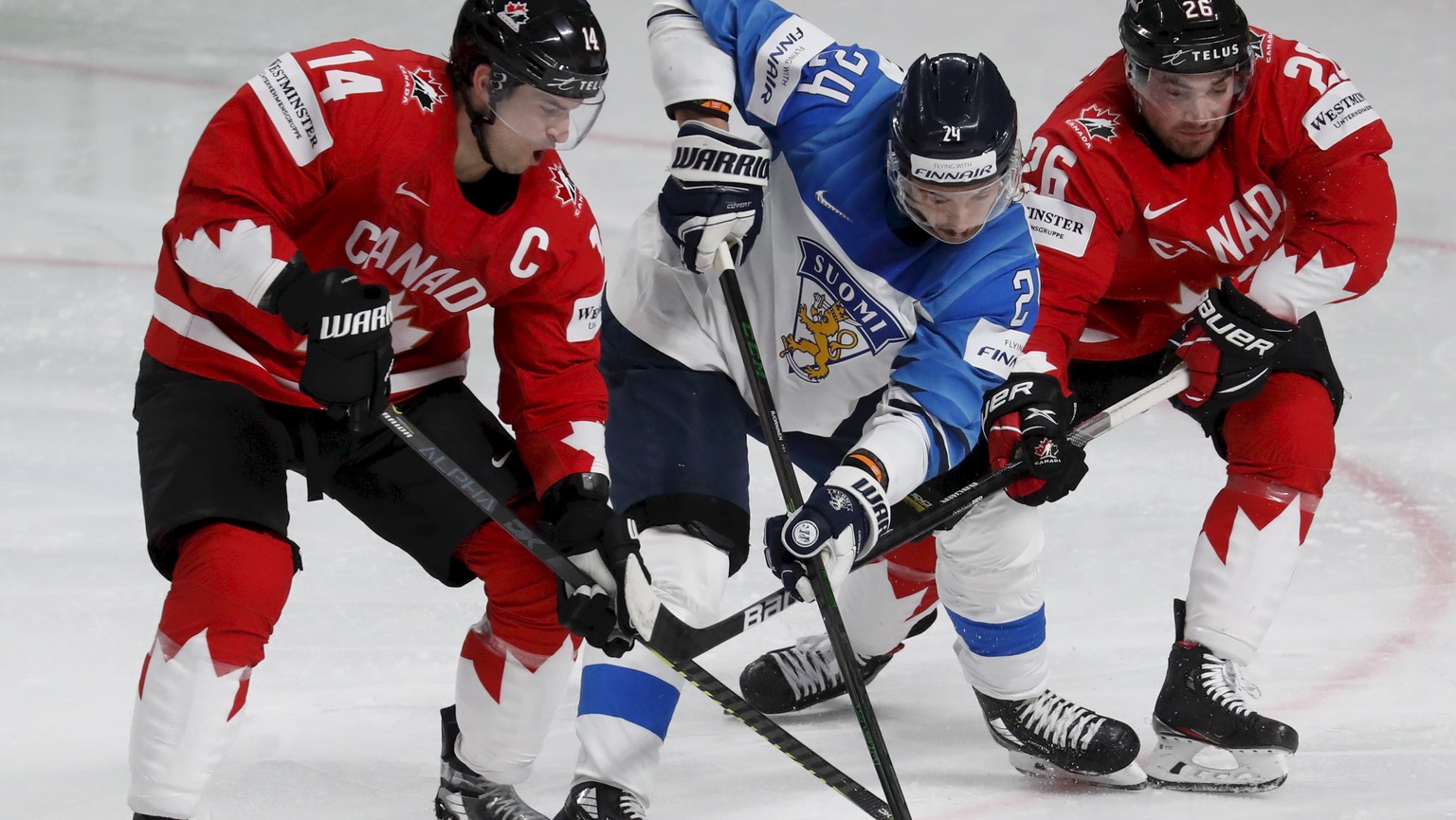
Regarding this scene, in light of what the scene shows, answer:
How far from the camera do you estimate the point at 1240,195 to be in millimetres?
3254

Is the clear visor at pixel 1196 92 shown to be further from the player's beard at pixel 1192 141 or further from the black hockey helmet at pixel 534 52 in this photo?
the black hockey helmet at pixel 534 52

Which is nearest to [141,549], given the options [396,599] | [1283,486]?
[396,599]

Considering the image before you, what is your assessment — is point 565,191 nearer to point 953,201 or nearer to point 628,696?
point 953,201

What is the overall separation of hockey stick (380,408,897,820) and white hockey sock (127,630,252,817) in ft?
1.48

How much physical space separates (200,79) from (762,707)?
3.87 metres

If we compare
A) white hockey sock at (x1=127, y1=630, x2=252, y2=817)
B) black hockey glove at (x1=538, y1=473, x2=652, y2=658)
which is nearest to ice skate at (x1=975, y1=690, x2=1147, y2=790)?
black hockey glove at (x1=538, y1=473, x2=652, y2=658)

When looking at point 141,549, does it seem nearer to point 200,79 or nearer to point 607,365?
point 607,365

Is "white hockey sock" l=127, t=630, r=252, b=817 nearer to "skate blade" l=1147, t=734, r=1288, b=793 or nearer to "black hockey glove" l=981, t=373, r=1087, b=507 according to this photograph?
"black hockey glove" l=981, t=373, r=1087, b=507

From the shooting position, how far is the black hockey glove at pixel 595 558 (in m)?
2.56

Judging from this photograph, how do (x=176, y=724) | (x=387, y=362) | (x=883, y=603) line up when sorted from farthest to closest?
(x=883, y=603) < (x=387, y=362) < (x=176, y=724)

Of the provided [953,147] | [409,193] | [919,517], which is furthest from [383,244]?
[919,517]

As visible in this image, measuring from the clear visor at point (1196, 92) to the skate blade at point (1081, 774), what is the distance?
1.22 m

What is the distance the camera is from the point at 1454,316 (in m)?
5.11

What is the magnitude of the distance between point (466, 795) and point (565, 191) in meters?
1.03
